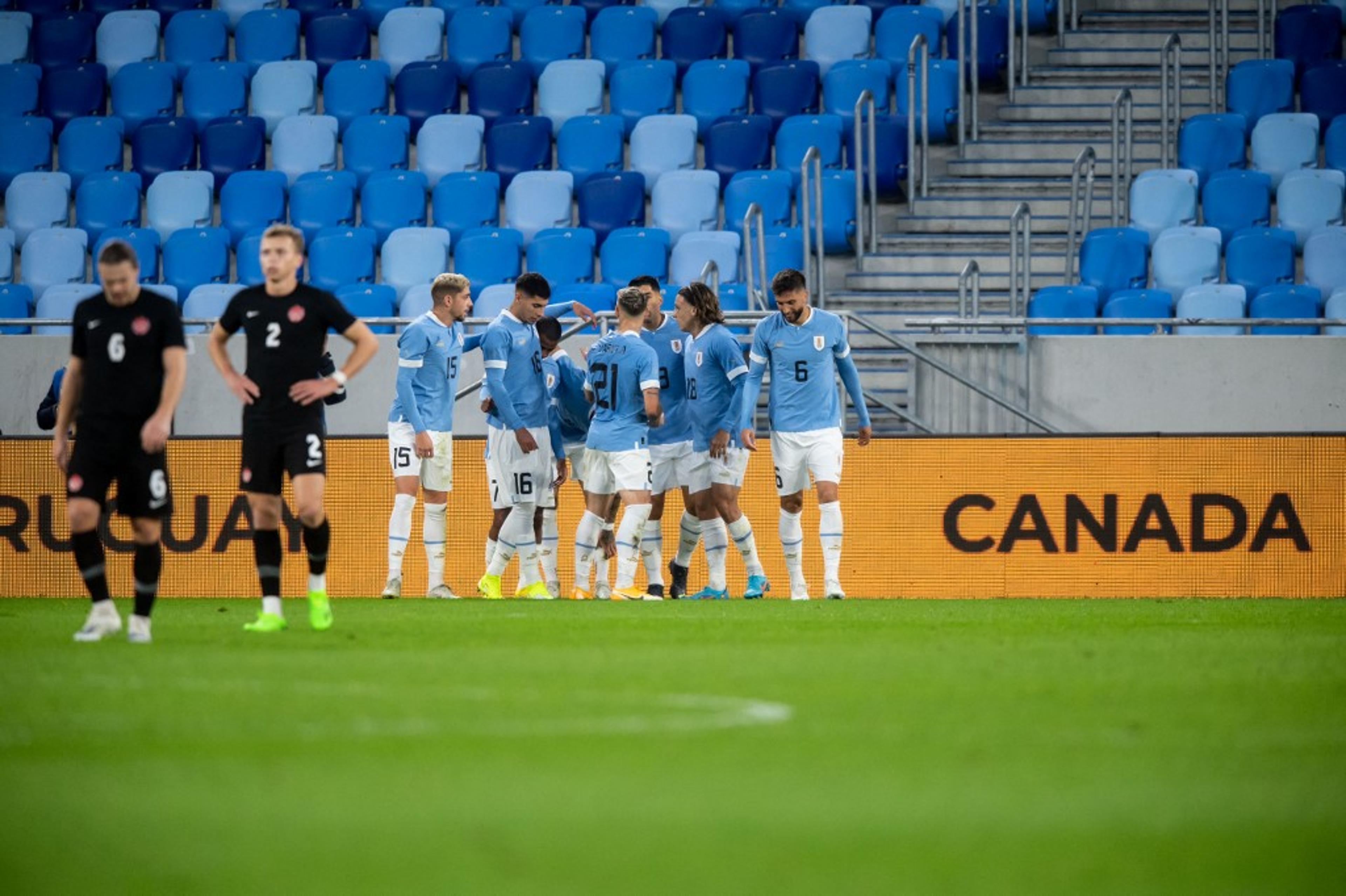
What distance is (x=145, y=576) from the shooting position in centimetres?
892

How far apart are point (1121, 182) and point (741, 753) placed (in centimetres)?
1561

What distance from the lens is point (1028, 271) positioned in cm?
1728

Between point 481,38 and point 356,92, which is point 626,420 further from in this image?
point 481,38

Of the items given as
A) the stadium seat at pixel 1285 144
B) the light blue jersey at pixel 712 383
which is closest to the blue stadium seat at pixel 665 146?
the stadium seat at pixel 1285 144

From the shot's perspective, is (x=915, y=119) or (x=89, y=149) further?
(x=89, y=149)

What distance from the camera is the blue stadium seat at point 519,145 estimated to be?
834 inches

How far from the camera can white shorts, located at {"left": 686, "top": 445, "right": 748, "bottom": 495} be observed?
46.5ft

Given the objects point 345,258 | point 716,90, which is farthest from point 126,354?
point 716,90

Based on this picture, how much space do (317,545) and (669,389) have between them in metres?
5.01

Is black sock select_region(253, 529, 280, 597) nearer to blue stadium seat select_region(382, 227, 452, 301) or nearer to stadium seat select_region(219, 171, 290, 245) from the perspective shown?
blue stadium seat select_region(382, 227, 452, 301)

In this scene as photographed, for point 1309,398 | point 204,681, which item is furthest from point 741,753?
point 1309,398

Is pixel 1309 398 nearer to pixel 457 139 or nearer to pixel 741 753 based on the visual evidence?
pixel 457 139

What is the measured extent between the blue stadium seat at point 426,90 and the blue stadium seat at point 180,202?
236 centimetres

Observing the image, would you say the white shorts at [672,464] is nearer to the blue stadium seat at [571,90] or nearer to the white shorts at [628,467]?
the white shorts at [628,467]
